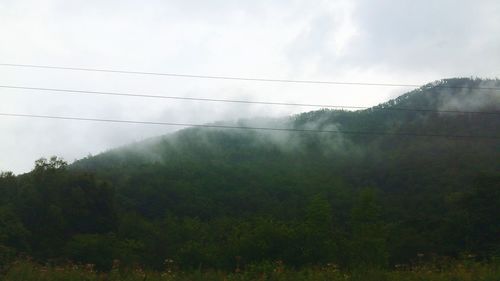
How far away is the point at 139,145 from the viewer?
297 feet

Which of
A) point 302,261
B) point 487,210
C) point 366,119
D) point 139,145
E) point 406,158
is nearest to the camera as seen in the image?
point 302,261

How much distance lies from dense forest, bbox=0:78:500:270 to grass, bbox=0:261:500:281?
3.50 m

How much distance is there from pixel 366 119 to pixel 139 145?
3811 cm

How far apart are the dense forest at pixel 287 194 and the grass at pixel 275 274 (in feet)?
11.5

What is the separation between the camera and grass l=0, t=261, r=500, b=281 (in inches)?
316

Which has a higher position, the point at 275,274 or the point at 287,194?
the point at 275,274

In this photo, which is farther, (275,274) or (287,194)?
(287,194)

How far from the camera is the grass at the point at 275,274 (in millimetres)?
8016

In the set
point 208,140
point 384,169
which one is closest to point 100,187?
point 384,169

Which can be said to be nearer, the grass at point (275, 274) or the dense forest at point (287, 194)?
the grass at point (275, 274)

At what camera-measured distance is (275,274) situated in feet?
27.4

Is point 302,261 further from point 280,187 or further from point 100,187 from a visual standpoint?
point 280,187

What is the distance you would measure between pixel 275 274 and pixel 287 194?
173 feet

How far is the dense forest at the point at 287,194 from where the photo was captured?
24.6 meters
